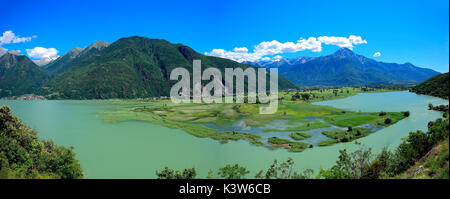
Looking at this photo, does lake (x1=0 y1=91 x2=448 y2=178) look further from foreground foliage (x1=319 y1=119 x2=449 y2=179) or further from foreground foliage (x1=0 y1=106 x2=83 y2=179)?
foreground foliage (x1=319 y1=119 x2=449 y2=179)

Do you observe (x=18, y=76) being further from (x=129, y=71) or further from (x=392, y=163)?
(x=392, y=163)

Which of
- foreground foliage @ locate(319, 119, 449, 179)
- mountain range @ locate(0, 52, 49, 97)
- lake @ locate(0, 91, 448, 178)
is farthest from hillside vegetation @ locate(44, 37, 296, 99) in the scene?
foreground foliage @ locate(319, 119, 449, 179)

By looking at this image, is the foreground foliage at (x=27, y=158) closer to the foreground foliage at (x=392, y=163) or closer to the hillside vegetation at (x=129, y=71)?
the foreground foliage at (x=392, y=163)

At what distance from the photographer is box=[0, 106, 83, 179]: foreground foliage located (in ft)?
48.0

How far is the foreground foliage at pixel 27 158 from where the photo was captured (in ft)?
48.0

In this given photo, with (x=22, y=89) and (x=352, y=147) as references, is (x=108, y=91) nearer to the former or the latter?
(x=22, y=89)

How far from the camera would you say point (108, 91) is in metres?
123

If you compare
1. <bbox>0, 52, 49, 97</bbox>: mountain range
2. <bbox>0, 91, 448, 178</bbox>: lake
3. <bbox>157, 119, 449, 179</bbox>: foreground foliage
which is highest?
<bbox>0, 52, 49, 97</bbox>: mountain range

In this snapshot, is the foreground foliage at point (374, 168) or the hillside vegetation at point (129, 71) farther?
the hillside vegetation at point (129, 71)

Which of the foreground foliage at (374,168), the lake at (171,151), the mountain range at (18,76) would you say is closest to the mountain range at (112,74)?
the mountain range at (18,76)

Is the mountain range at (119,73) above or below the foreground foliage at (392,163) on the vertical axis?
above
